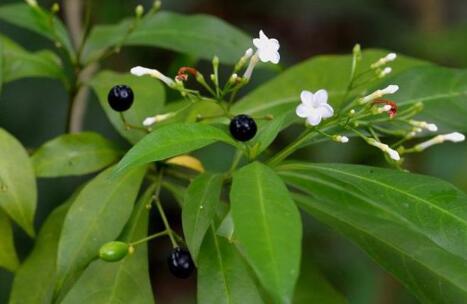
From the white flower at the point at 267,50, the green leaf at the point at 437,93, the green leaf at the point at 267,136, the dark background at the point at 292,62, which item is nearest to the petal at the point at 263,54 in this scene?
the white flower at the point at 267,50

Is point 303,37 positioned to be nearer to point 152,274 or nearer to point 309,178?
point 152,274

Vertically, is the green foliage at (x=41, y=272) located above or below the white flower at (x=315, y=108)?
below

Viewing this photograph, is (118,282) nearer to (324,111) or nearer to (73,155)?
(73,155)

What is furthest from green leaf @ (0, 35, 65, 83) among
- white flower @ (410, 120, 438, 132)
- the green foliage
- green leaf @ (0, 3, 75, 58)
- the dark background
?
the dark background

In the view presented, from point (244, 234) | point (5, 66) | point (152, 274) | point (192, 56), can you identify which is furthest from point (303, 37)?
point (244, 234)

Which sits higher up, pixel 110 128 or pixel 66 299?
pixel 66 299

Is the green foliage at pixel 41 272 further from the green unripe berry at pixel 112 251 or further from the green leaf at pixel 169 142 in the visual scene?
the green leaf at pixel 169 142

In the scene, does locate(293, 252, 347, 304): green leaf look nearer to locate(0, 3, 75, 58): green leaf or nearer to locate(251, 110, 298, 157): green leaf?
locate(251, 110, 298, 157): green leaf
